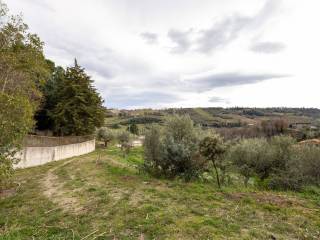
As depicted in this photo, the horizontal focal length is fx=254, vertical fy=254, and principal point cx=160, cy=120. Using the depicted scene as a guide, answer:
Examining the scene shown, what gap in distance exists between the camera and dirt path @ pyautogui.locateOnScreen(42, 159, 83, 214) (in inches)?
368

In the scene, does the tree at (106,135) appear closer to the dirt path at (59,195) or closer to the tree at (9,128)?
the dirt path at (59,195)

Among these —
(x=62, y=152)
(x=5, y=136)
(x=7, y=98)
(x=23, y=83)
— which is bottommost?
(x=62, y=152)

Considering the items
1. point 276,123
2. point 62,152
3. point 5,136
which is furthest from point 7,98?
point 276,123

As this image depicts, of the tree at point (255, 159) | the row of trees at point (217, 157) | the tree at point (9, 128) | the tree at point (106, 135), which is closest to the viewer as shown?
the tree at point (9, 128)

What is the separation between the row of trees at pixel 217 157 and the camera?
47.0ft

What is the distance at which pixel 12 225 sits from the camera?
7797mm

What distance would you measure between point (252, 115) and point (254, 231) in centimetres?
20394

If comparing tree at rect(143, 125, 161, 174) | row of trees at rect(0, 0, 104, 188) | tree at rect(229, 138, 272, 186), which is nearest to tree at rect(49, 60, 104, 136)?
row of trees at rect(0, 0, 104, 188)

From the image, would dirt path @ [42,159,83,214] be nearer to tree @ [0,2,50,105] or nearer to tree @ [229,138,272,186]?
tree @ [0,2,50,105]

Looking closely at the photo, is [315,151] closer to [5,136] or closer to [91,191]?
[91,191]

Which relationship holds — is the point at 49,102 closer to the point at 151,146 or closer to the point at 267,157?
the point at 151,146

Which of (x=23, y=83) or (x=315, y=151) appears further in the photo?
(x=315, y=151)

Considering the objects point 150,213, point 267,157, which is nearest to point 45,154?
point 150,213

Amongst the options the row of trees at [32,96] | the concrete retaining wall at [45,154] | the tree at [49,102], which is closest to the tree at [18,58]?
the row of trees at [32,96]
